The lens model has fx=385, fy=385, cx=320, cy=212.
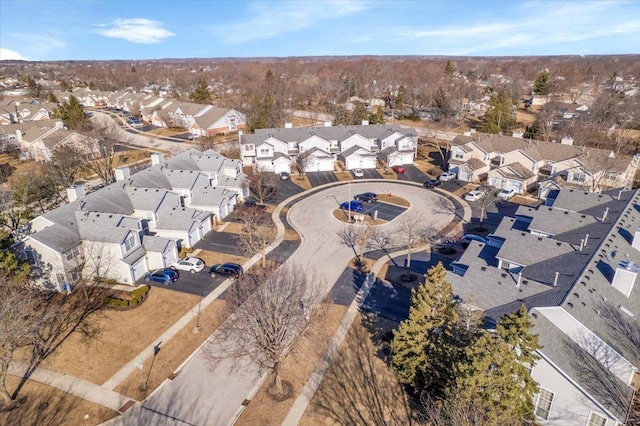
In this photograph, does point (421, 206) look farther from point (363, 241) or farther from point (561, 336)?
point (561, 336)

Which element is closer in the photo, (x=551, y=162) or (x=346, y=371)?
(x=346, y=371)

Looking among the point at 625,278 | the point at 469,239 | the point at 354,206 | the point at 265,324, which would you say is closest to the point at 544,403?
the point at 625,278

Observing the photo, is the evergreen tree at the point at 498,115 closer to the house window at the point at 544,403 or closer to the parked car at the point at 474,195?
the parked car at the point at 474,195

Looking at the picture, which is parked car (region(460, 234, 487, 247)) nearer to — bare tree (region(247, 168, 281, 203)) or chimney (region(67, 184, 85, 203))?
bare tree (region(247, 168, 281, 203))

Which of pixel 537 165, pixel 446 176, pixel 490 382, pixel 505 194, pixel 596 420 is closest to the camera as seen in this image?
pixel 490 382

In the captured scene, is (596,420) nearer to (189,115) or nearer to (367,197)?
(367,197)

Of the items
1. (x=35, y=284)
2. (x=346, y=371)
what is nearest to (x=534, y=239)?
(x=346, y=371)

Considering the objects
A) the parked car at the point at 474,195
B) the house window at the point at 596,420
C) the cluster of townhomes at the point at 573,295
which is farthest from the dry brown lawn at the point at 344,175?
the house window at the point at 596,420
